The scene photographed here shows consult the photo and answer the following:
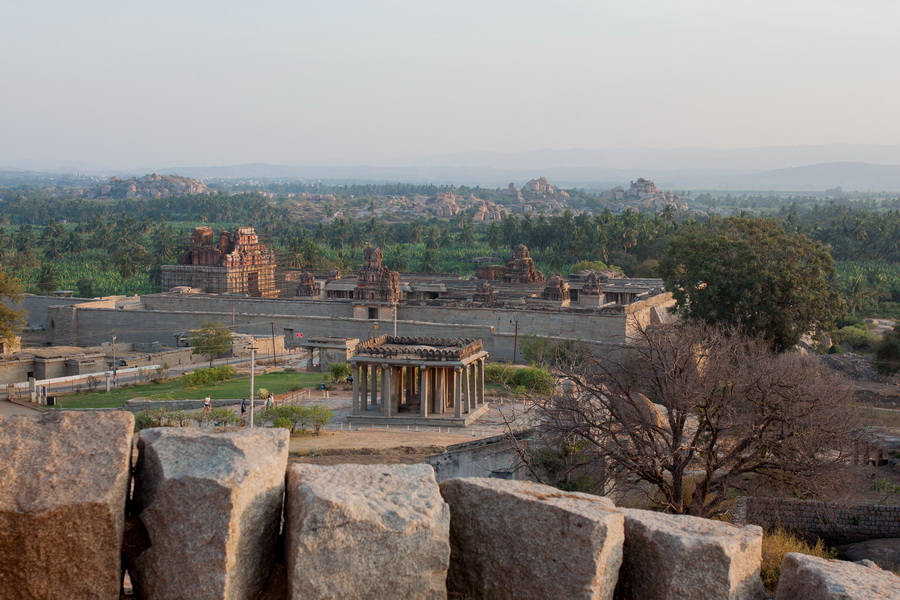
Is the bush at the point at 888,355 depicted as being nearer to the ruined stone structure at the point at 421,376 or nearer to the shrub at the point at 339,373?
the ruined stone structure at the point at 421,376

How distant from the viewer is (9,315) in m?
42.6

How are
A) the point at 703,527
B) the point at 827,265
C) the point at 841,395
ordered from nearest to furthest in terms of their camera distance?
the point at 703,527
the point at 841,395
the point at 827,265

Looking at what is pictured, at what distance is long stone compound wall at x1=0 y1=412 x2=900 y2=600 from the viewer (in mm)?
5305

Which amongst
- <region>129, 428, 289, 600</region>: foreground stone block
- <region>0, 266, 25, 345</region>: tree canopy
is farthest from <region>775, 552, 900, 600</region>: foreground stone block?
<region>0, 266, 25, 345</region>: tree canopy

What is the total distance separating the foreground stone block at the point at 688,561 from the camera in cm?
567

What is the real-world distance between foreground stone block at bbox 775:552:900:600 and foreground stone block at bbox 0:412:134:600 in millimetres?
4217

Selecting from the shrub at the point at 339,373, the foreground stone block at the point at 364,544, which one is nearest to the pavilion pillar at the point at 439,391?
the shrub at the point at 339,373

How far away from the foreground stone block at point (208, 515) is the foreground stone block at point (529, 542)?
1245 millimetres

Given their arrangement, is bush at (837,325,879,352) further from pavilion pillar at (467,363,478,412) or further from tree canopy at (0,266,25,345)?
tree canopy at (0,266,25,345)

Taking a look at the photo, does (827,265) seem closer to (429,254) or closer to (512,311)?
(512,311)

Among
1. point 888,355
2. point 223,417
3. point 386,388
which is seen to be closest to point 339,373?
point 386,388

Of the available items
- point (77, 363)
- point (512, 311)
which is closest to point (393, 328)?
point (512, 311)

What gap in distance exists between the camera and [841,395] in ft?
59.7

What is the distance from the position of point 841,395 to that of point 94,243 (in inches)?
3891
